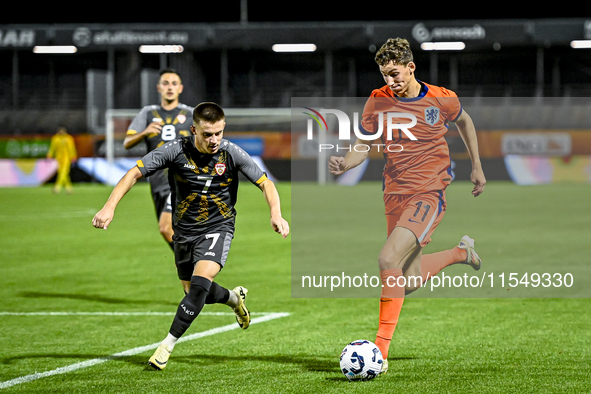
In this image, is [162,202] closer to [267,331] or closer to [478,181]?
[267,331]

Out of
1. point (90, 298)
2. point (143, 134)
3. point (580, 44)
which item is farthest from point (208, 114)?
point (580, 44)

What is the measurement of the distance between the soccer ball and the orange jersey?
1151 mm

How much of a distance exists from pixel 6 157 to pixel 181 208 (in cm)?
2838

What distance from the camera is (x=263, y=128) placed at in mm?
31578

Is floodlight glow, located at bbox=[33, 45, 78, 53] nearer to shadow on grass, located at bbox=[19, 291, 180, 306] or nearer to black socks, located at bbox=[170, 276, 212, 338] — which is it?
shadow on grass, located at bbox=[19, 291, 180, 306]

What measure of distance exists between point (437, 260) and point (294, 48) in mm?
32148

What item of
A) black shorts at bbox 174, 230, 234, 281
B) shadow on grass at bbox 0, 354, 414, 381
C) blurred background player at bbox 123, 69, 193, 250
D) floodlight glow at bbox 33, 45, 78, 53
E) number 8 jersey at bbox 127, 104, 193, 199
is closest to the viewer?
shadow on grass at bbox 0, 354, 414, 381

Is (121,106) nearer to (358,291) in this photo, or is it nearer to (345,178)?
(345,178)

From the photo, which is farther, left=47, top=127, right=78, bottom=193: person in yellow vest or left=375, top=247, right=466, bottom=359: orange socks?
left=47, top=127, right=78, bottom=193: person in yellow vest

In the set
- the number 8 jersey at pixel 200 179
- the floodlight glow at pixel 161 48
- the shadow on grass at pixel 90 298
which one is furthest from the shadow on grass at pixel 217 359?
the floodlight glow at pixel 161 48

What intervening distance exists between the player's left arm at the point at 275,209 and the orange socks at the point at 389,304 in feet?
2.26

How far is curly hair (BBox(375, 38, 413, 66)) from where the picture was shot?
16.0 feet

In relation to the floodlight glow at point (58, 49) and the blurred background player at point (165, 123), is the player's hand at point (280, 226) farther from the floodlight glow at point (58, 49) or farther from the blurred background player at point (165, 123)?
the floodlight glow at point (58, 49)

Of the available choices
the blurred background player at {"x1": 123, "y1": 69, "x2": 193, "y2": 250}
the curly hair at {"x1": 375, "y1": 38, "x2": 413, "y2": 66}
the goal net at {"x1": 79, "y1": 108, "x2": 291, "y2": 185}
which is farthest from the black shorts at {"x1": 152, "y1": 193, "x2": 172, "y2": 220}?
the goal net at {"x1": 79, "y1": 108, "x2": 291, "y2": 185}
